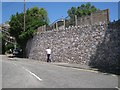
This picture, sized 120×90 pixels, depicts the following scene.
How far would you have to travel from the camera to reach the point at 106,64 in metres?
22.8

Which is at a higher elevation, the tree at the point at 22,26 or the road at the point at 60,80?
the tree at the point at 22,26

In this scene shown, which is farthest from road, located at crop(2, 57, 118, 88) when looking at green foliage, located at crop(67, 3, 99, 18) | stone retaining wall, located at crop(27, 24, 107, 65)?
green foliage, located at crop(67, 3, 99, 18)

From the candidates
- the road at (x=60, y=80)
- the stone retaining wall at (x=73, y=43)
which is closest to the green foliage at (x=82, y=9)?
the stone retaining wall at (x=73, y=43)

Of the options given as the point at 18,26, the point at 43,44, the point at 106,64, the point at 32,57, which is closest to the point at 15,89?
the point at 106,64

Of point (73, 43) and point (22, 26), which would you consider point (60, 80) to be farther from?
point (22, 26)

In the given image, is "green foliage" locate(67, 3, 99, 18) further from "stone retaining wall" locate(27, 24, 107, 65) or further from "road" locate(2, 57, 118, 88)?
"road" locate(2, 57, 118, 88)

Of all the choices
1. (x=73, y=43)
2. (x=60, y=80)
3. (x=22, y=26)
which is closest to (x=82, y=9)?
(x=22, y=26)

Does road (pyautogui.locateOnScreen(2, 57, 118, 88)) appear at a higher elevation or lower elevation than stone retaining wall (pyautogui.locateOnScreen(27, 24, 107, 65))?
lower

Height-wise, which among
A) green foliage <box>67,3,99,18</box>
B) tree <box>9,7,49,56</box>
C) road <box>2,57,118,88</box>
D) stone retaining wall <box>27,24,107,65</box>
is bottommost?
road <box>2,57,118,88</box>

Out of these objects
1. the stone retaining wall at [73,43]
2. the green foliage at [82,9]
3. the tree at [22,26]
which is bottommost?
the stone retaining wall at [73,43]

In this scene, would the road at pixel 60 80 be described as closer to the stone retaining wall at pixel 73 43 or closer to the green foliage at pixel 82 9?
the stone retaining wall at pixel 73 43

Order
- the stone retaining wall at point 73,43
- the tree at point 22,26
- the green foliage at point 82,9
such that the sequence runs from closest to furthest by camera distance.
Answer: the stone retaining wall at point 73,43 → the tree at point 22,26 → the green foliage at point 82,9

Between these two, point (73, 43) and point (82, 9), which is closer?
point (73, 43)

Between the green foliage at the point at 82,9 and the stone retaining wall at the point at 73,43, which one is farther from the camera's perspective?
the green foliage at the point at 82,9
